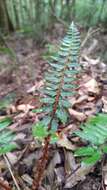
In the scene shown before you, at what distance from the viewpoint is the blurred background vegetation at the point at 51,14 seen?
5.29m

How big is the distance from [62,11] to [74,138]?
366 centimetres

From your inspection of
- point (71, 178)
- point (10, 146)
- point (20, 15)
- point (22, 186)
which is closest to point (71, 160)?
point (71, 178)

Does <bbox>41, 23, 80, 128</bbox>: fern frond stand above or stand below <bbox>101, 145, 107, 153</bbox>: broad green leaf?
above

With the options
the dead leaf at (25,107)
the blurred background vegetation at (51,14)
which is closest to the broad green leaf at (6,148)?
the dead leaf at (25,107)

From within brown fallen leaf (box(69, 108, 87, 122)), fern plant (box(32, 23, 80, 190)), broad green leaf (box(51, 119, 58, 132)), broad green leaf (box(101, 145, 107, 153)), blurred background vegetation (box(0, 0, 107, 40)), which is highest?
fern plant (box(32, 23, 80, 190))

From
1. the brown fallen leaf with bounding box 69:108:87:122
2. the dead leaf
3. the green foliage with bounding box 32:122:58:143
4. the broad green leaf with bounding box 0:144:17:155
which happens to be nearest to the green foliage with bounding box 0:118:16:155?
the broad green leaf with bounding box 0:144:17:155

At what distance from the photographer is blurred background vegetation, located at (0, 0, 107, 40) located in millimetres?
5289

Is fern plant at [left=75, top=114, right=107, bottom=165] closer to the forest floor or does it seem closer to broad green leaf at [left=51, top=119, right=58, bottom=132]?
broad green leaf at [left=51, top=119, right=58, bottom=132]

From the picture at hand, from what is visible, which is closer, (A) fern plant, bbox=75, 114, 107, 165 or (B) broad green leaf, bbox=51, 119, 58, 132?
(A) fern plant, bbox=75, 114, 107, 165

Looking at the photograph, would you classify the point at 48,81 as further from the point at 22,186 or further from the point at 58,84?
the point at 22,186

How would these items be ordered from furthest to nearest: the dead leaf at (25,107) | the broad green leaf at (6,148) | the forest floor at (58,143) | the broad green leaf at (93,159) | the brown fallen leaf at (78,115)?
the dead leaf at (25,107) → the brown fallen leaf at (78,115) → the forest floor at (58,143) → the broad green leaf at (6,148) → the broad green leaf at (93,159)

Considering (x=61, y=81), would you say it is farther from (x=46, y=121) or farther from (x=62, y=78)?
(x=46, y=121)

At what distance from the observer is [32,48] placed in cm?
525

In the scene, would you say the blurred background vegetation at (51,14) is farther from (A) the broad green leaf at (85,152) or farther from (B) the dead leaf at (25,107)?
(A) the broad green leaf at (85,152)
